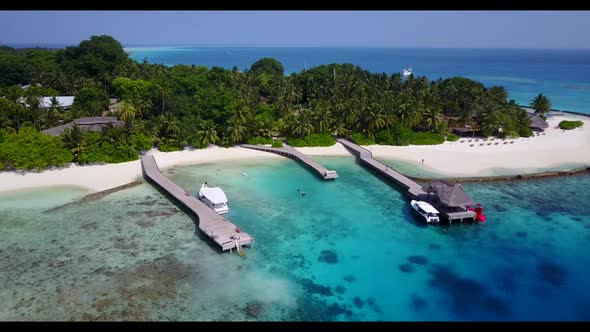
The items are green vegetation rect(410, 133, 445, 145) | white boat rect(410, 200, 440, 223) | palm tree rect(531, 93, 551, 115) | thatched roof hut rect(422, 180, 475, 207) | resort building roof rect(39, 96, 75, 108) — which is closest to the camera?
thatched roof hut rect(422, 180, 475, 207)

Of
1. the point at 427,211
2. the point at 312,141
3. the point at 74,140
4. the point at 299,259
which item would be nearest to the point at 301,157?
the point at 312,141

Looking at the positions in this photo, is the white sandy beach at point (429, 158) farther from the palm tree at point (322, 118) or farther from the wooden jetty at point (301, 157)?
the palm tree at point (322, 118)

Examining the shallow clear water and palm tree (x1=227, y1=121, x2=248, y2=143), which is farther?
palm tree (x1=227, y1=121, x2=248, y2=143)

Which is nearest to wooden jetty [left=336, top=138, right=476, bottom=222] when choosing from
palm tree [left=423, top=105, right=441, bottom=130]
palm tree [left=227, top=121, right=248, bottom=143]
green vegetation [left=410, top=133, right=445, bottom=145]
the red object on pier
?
the red object on pier

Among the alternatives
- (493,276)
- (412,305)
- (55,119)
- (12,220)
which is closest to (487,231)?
(493,276)

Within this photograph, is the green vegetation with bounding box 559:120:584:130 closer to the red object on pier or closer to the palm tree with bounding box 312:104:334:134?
the palm tree with bounding box 312:104:334:134

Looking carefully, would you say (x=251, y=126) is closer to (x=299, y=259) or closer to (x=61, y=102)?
(x=299, y=259)

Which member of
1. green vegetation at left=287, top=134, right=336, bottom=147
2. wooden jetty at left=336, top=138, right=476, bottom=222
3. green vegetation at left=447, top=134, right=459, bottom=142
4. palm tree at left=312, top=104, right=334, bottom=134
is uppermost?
palm tree at left=312, top=104, right=334, bottom=134
